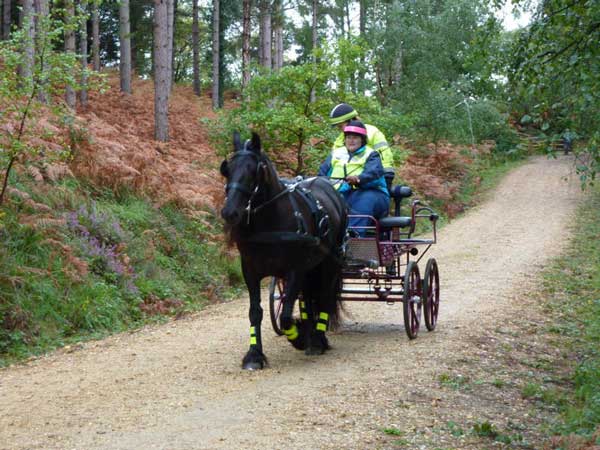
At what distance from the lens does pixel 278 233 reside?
784cm

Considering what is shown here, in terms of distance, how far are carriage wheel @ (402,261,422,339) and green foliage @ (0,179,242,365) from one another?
3.99 m

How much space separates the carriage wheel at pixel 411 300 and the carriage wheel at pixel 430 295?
93 millimetres

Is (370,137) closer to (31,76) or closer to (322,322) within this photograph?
(322,322)

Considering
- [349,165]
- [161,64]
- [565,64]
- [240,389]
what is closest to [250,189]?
[240,389]

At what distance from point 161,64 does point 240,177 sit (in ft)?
44.9

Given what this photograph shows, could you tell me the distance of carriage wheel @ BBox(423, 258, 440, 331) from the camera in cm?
991

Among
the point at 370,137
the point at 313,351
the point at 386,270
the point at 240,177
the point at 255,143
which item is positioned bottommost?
the point at 313,351

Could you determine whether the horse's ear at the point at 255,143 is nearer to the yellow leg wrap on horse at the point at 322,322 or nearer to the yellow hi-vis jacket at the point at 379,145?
the yellow leg wrap on horse at the point at 322,322

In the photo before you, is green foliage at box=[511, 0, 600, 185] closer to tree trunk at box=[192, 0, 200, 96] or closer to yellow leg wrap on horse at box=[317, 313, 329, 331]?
yellow leg wrap on horse at box=[317, 313, 329, 331]

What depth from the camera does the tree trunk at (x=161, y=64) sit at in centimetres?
2008

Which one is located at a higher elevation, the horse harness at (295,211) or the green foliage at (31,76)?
the green foliage at (31,76)

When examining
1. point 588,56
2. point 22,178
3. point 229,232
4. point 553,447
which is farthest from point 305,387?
point 22,178

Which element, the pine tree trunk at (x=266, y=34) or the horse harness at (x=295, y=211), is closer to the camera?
the horse harness at (x=295, y=211)

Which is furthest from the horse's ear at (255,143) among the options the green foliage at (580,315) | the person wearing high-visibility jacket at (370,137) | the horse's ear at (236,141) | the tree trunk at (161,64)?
the tree trunk at (161,64)
